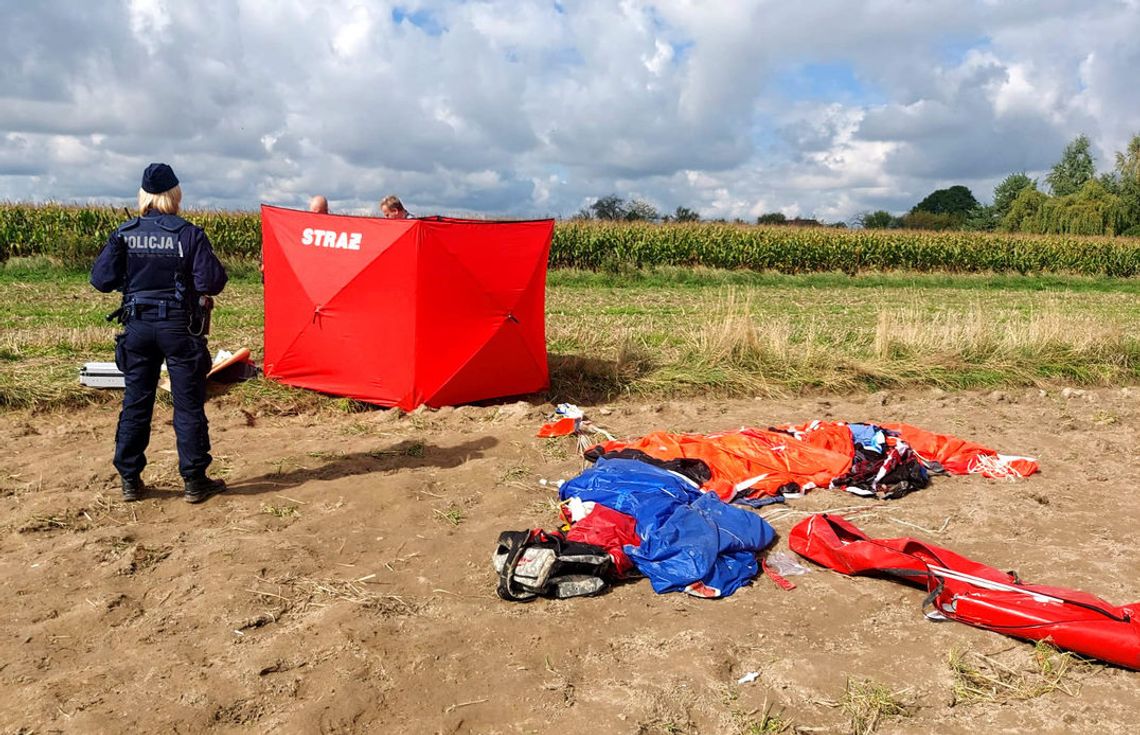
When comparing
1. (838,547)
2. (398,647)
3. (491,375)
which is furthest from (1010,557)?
(491,375)

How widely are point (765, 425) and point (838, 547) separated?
3.26 meters

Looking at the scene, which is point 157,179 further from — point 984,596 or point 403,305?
point 984,596

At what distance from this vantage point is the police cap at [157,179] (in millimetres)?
5305

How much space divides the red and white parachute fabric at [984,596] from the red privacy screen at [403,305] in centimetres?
366

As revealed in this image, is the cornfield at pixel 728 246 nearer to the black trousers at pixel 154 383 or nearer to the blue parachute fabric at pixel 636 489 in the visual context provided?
the black trousers at pixel 154 383

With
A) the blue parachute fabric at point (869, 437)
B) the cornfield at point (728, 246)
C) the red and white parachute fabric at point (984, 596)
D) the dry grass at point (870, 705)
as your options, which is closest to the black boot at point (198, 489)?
the red and white parachute fabric at point (984, 596)

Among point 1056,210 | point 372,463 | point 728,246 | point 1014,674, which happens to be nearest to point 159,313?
point 372,463

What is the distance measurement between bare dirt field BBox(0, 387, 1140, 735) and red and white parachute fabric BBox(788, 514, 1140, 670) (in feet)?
0.30

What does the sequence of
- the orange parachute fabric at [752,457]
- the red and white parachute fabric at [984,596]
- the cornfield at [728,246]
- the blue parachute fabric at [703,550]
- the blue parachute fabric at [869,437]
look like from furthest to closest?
the cornfield at [728,246], the blue parachute fabric at [869,437], the orange parachute fabric at [752,457], the blue parachute fabric at [703,550], the red and white parachute fabric at [984,596]

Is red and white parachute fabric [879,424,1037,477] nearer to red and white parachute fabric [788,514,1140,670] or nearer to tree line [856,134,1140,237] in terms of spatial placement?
red and white parachute fabric [788,514,1140,670]

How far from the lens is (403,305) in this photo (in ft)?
24.4

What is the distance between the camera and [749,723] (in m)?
3.30

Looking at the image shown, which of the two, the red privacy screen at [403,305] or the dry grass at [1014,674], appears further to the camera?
the red privacy screen at [403,305]

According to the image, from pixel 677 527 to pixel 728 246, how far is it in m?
24.1
